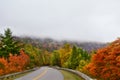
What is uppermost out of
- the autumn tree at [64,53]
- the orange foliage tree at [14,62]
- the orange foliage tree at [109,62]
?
the orange foliage tree at [109,62]

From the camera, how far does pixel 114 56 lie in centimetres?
4131

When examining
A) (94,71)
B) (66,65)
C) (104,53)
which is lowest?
(66,65)

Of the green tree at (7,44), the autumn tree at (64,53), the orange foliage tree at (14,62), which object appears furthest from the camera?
the autumn tree at (64,53)

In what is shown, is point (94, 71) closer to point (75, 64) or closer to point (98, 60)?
point (98, 60)

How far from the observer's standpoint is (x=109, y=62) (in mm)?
42969

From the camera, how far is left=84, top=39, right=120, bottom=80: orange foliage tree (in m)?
40.5

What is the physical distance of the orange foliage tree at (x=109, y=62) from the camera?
40.5 m

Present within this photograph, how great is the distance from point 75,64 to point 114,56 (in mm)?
76044

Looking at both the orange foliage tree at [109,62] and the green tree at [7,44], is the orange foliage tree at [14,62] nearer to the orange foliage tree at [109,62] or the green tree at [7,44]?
the green tree at [7,44]

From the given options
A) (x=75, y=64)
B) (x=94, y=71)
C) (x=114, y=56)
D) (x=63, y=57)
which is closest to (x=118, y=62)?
(x=114, y=56)

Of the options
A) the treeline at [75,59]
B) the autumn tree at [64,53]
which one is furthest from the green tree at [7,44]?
the autumn tree at [64,53]

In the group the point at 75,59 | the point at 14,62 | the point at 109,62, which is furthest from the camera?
the point at 75,59

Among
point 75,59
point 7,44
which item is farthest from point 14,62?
point 75,59

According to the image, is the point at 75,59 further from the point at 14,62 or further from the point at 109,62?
the point at 109,62
